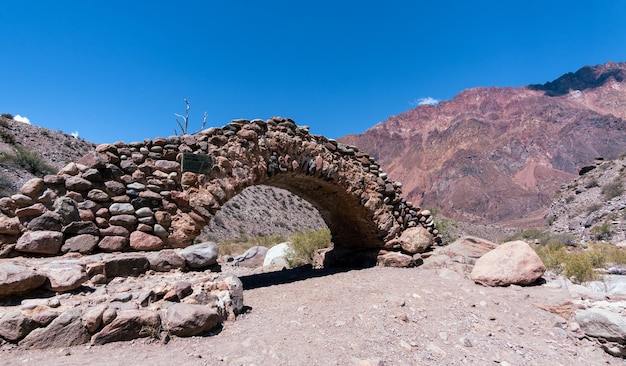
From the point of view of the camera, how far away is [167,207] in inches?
211

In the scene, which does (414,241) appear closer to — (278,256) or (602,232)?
(278,256)

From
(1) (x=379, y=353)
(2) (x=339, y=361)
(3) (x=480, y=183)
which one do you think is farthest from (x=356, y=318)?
(3) (x=480, y=183)

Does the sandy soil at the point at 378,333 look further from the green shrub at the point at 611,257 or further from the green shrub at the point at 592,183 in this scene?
the green shrub at the point at 592,183

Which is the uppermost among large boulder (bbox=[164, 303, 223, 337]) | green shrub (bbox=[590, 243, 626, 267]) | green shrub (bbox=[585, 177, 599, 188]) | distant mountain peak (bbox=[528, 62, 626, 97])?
distant mountain peak (bbox=[528, 62, 626, 97])

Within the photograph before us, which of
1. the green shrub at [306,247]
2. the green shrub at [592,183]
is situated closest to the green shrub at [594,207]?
the green shrub at [592,183]

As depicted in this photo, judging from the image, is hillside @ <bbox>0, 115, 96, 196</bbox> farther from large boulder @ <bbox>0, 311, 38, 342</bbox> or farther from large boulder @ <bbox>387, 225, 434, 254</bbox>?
large boulder @ <bbox>387, 225, 434, 254</bbox>

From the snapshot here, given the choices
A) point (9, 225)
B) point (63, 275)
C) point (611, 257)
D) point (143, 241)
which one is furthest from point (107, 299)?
point (611, 257)

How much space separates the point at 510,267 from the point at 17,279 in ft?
23.7

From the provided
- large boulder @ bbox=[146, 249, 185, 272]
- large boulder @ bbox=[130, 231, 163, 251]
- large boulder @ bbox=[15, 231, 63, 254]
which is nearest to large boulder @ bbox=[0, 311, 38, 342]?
large boulder @ bbox=[15, 231, 63, 254]

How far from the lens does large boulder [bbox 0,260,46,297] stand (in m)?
3.26

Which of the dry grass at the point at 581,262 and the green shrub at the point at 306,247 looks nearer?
the dry grass at the point at 581,262

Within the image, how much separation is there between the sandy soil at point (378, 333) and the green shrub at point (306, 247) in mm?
3807

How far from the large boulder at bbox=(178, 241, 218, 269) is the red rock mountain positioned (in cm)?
5193

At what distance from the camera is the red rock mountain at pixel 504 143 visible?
5778 centimetres
